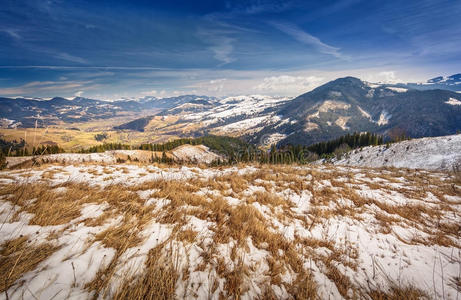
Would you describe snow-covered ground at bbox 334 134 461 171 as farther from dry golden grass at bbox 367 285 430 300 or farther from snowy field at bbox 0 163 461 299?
dry golden grass at bbox 367 285 430 300

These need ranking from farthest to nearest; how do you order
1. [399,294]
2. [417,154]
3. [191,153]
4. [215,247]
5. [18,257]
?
[191,153], [417,154], [215,247], [399,294], [18,257]

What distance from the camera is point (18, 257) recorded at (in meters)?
2.53

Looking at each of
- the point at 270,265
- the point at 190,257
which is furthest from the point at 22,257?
the point at 270,265

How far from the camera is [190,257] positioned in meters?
3.28

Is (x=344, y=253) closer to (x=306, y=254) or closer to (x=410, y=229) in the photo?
(x=306, y=254)

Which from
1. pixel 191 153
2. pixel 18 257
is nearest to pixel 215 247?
pixel 18 257

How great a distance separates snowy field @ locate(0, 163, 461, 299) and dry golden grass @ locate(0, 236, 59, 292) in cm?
2

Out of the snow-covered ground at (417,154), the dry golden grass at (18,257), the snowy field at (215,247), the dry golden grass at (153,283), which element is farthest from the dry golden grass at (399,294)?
the snow-covered ground at (417,154)

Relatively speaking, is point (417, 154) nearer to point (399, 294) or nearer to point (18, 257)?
point (399, 294)

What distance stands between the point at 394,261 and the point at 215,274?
168 inches

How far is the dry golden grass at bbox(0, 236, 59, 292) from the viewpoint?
7.64 feet

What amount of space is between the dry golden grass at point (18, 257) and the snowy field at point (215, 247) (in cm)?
2

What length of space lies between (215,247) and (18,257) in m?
3.04

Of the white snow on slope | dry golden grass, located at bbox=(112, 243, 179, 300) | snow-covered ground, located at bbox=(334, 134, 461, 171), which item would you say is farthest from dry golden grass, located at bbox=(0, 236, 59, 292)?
the white snow on slope
